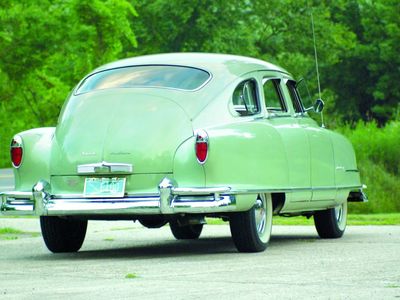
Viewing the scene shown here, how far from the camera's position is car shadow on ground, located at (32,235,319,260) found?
11.6 meters

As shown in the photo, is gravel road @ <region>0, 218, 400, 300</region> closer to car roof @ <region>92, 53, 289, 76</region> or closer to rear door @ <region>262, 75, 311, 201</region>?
rear door @ <region>262, 75, 311, 201</region>

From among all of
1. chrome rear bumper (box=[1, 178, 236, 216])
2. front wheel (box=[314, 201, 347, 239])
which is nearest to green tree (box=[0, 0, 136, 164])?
front wheel (box=[314, 201, 347, 239])

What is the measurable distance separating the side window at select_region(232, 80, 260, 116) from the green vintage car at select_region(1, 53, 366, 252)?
0.04 feet

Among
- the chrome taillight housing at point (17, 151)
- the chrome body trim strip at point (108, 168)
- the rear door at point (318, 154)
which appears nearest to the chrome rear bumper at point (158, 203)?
the chrome body trim strip at point (108, 168)

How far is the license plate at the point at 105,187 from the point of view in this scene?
10984 millimetres

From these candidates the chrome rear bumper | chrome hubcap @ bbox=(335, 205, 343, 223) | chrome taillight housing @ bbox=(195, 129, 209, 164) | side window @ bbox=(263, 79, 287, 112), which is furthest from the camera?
chrome hubcap @ bbox=(335, 205, 343, 223)

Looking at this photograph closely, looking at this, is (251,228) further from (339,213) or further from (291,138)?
(339,213)

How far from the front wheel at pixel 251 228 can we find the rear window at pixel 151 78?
1206 mm

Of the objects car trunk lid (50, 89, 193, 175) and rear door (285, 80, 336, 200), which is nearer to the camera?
car trunk lid (50, 89, 193, 175)

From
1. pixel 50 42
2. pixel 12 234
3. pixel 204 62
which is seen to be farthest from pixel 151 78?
pixel 50 42

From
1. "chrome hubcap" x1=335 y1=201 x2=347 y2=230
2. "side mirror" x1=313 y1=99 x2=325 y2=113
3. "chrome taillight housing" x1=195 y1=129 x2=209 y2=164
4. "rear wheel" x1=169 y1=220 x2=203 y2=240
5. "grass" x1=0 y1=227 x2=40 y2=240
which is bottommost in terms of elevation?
"grass" x1=0 y1=227 x2=40 y2=240

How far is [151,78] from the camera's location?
1173cm

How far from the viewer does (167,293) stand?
26.4 ft

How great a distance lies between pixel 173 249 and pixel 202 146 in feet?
6.38
